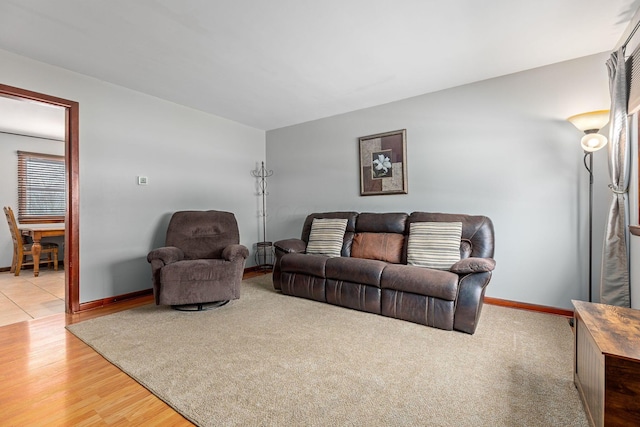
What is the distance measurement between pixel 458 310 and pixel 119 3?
3300 mm

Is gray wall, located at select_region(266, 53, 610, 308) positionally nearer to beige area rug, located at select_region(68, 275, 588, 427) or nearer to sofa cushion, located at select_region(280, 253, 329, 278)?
beige area rug, located at select_region(68, 275, 588, 427)

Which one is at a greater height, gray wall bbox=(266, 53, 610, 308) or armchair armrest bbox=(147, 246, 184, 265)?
gray wall bbox=(266, 53, 610, 308)

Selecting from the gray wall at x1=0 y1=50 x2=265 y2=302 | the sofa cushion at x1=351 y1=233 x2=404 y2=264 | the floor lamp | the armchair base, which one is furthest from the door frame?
the floor lamp

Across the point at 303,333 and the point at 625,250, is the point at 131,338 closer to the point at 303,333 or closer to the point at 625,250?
the point at 303,333

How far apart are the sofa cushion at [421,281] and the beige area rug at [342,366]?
30 centimetres

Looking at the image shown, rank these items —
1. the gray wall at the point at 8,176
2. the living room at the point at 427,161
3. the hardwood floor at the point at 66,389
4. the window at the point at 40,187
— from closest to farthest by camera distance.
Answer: the hardwood floor at the point at 66,389, the living room at the point at 427,161, the gray wall at the point at 8,176, the window at the point at 40,187

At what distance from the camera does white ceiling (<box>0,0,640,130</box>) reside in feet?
6.59

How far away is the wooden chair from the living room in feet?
8.84

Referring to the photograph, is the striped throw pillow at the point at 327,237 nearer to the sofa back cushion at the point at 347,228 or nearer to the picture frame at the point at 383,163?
the sofa back cushion at the point at 347,228

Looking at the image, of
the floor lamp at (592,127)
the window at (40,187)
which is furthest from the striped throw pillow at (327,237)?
the window at (40,187)

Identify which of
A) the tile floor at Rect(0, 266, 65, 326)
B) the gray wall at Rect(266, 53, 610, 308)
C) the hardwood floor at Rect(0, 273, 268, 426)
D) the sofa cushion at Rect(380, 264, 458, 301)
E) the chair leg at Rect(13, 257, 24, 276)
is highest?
the gray wall at Rect(266, 53, 610, 308)

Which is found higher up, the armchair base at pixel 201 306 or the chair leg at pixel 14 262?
the chair leg at pixel 14 262

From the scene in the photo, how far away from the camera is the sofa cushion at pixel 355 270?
281cm

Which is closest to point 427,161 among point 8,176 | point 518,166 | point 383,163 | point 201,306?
point 383,163
